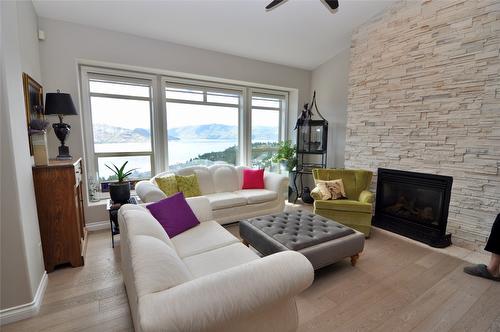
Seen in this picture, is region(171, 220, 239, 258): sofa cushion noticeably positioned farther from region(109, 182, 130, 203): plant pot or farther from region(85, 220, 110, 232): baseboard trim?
region(85, 220, 110, 232): baseboard trim

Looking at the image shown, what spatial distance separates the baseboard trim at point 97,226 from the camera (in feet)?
10.7

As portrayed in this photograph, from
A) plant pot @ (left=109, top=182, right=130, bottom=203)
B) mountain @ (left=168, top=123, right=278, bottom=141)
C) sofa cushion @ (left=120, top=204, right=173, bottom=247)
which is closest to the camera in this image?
sofa cushion @ (left=120, top=204, right=173, bottom=247)

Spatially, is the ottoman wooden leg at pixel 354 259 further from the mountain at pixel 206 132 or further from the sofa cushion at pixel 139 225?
the mountain at pixel 206 132

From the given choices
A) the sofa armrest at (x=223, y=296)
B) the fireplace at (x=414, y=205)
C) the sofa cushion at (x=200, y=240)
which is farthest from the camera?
the fireplace at (x=414, y=205)

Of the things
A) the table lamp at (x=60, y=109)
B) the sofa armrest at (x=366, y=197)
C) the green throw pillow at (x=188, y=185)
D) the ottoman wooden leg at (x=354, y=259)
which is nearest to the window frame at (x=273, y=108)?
the green throw pillow at (x=188, y=185)

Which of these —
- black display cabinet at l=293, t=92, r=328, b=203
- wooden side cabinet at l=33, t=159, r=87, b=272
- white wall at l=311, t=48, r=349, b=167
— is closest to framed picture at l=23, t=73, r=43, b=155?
wooden side cabinet at l=33, t=159, r=87, b=272

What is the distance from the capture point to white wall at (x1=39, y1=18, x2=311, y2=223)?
2.83 meters

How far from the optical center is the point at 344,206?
3.13 m

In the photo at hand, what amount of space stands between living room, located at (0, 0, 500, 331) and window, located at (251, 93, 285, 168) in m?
0.05

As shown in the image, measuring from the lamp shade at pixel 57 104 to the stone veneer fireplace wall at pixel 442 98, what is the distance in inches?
163

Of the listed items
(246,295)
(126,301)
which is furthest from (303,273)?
(126,301)

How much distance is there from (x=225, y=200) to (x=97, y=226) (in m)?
1.87

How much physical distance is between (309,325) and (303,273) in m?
0.77

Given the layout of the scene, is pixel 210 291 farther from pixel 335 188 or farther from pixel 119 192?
pixel 335 188
